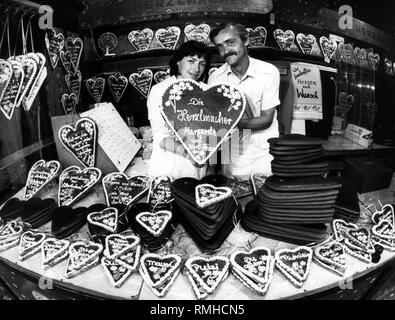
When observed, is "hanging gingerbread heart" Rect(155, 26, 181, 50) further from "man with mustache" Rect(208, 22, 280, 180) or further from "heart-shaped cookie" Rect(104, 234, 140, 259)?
"heart-shaped cookie" Rect(104, 234, 140, 259)

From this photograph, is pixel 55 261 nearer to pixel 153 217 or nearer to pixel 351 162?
pixel 153 217

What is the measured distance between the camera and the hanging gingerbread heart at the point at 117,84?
2.13m

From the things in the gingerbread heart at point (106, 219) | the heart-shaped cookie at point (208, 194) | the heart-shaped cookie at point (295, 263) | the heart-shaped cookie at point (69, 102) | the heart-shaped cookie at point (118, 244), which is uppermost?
the heart-shaped cookie at point (69, 102)

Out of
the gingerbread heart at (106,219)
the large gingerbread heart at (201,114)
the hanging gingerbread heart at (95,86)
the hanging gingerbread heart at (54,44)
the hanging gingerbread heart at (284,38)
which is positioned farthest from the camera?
the hanging gingerbread heart at (95,86)

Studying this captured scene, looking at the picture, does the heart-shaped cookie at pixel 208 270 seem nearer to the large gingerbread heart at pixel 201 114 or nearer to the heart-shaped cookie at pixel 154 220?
the heart-shaped cookie at pixel 154 220

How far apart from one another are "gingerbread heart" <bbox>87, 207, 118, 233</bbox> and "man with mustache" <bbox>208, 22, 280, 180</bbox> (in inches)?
28.8

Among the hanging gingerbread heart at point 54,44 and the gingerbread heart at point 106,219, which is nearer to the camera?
the gingerbread heart at point 106,219

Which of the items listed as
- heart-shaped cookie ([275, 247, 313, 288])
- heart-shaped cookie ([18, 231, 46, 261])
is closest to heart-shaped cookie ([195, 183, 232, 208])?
heart-shaped cookie ([275, 247, 313, 288])

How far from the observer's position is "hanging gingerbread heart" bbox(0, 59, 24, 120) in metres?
1.45

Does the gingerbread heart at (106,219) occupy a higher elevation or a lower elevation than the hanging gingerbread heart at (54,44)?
lower

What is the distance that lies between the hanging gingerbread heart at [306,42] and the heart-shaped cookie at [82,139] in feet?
4.66

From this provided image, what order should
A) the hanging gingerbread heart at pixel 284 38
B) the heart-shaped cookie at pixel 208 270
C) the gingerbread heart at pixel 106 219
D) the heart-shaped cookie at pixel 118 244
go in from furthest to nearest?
the hanging gingerbread heart at pixel 284 38
the gingerbread heart at pixel 106 219
the heart-shaped cookie at pixel 118 244
the heart-shaped cookie at pixel 208 270

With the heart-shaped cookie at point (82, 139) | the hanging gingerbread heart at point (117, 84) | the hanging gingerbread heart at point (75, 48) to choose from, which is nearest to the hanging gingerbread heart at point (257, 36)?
the hanging gingerbread heart at point (117, 84)

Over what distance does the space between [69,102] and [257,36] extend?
159 centimetres
